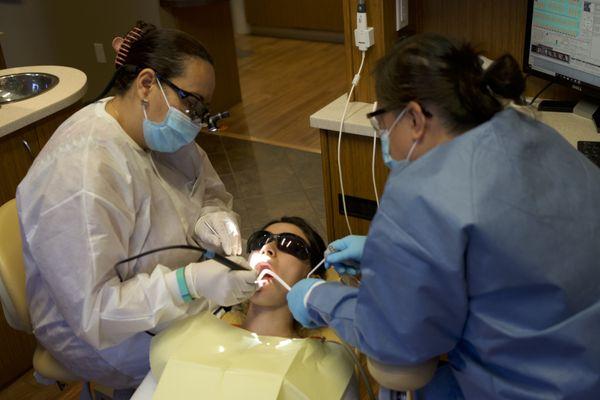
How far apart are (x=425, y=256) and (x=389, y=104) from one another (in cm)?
31

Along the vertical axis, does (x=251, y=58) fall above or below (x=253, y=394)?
below

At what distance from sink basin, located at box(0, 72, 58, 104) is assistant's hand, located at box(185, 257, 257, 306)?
56.1 inches

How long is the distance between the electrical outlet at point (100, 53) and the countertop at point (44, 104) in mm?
1783

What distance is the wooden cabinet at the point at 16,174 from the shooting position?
2.20 meters

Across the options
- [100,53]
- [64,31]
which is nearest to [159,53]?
[100,53]

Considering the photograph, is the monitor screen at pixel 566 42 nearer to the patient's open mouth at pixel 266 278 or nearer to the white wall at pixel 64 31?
the patient's open mouth at pixel 266 278

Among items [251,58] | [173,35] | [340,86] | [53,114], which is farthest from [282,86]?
[173,35]

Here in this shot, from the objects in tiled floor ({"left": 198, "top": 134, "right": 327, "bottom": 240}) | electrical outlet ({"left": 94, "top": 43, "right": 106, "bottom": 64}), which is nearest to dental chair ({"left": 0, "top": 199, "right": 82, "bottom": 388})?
tiled floor ({"left": 198, "top": 134, "right": 327, "bottom": 240})

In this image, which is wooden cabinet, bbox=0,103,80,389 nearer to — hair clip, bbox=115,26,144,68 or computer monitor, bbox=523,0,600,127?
hair clip, bbox=115,26,144,68

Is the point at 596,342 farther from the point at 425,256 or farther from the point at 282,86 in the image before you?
the point at 282,86

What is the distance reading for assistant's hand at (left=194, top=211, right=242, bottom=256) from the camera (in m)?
1.72

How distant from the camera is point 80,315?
4.81ft

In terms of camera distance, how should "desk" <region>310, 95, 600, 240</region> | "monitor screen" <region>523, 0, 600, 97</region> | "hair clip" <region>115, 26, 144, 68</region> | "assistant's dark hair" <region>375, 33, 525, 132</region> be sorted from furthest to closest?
"desk" <region>310, 95, 600, 240</region>
"monitor screen" <region>523, 0, 600, 97</region>
"hair clip" <region>115, 26, 144, 68</region>
"assistant's dark hair" <region>375, 33, 525, 132</region>

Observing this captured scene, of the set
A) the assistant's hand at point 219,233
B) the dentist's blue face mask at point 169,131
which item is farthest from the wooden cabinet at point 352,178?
the dentist's blue face mask at point 169,131
